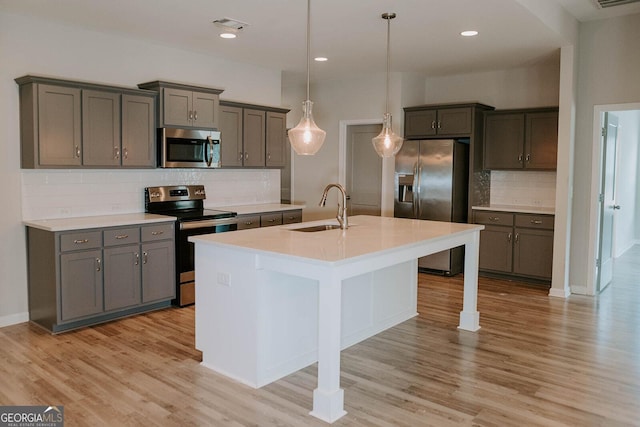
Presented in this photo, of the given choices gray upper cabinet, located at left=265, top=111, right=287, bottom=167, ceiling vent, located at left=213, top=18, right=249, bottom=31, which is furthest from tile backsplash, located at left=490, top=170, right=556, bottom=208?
ceiling vent, located at left=213, top=18, right=249, bottom=31

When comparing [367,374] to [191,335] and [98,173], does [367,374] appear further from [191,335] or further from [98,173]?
[98,173]

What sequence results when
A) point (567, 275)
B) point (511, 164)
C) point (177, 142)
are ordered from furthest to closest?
point (511, 164) → point (567, 275) → point (177, 142)

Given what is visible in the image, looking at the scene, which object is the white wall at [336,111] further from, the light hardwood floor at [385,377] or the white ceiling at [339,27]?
the light hardwood floor at [385,377]

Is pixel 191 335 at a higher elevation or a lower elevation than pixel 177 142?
lower

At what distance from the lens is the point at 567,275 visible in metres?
5.71

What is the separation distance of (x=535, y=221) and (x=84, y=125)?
490 cm

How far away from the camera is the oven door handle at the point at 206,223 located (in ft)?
16.6

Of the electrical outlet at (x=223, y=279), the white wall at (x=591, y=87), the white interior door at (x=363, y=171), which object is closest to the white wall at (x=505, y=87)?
the white wall at (x=591, y=87)

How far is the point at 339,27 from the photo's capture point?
15.5ft

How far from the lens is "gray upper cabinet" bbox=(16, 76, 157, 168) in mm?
4328

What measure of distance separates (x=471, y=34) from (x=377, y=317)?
280 centimetres

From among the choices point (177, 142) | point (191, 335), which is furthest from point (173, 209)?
point (191, 335)

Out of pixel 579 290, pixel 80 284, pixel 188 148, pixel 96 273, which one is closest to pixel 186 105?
pixel 188 148

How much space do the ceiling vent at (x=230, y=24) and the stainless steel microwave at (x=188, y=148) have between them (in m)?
1.17
